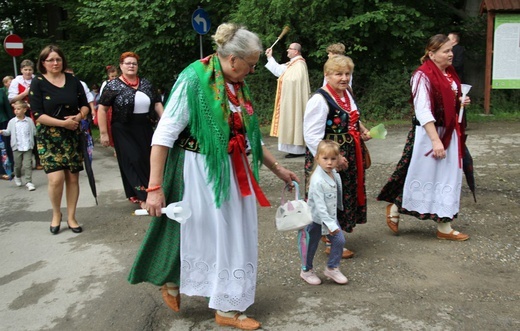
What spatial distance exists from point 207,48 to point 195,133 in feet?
45.7

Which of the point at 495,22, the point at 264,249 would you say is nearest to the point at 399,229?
the point at 264,249

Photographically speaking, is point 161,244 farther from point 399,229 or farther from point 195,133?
point 399,229

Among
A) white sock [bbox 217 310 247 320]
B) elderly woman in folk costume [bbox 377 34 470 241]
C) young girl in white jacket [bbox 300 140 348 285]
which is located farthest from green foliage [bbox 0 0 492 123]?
white sock [bbox 217 310 247 320]

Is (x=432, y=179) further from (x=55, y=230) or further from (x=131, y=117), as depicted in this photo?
(x=55, y=230)

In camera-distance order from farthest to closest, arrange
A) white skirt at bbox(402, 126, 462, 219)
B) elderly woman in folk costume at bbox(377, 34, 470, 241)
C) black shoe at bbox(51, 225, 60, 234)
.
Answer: black shoe at bbox(51, 225, 60, 234), white skirt at bbox(402, 126, 462, 219), elderly woman in folk costume at bbox(377, 34, 470, 241)

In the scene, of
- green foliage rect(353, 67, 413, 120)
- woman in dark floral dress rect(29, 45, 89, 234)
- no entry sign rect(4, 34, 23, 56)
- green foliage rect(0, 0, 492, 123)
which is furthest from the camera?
no entry sign rect(4, 34, 23, 56)

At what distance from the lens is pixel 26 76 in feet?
29.5

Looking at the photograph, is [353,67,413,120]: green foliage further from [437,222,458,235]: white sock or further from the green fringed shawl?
the green fringed shawl

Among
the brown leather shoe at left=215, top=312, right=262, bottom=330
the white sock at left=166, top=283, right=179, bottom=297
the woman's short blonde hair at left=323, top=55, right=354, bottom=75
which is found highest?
the woman's short blonde hair at left=323, top=55, right=354, bottom=75

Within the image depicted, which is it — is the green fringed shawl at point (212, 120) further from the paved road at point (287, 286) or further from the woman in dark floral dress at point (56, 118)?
the woman in dark floral dress at point (56, 118)

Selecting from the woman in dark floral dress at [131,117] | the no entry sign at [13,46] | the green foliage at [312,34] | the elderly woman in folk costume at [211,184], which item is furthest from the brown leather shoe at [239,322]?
the no entry sign at [13,46]

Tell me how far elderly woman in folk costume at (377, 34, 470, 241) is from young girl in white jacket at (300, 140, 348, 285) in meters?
1.15

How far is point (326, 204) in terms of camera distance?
402 cm

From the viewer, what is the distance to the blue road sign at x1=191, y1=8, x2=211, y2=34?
12953 mm
